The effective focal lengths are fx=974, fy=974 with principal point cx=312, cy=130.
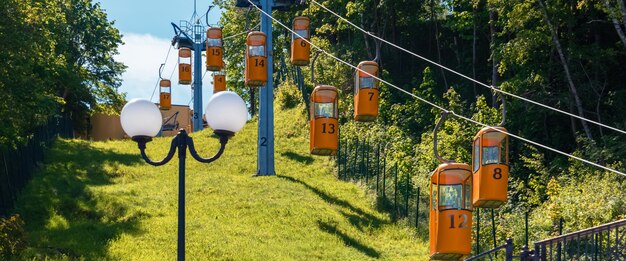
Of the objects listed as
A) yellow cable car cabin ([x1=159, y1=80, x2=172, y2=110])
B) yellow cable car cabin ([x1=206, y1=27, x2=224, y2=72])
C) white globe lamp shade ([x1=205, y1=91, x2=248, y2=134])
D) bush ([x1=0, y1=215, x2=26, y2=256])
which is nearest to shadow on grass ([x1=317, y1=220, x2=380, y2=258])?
yellow cable car cabin ([x1=206, y1=27, x2=224, y2=72])

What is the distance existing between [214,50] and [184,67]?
8.28 metres

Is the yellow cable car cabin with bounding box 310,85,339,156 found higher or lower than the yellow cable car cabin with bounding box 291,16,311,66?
lower

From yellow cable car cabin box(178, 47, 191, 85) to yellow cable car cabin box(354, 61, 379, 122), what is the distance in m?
18.2

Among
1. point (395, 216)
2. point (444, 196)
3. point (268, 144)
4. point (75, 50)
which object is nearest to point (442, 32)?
point (268, 144)

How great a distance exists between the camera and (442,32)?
43594 mm

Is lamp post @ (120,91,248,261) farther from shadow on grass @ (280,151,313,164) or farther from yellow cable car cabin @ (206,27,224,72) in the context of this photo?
shadow on grass @ (280,151,313,164)

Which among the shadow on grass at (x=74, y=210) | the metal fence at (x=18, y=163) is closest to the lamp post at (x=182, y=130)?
the shadow on grass at (x=74, y=210)

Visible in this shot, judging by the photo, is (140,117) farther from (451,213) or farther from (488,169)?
(488,169)

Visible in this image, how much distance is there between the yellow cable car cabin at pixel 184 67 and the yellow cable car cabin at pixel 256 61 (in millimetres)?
14314

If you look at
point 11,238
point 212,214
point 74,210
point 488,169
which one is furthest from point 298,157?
point 488,169

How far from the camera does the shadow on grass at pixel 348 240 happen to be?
73.1 ft

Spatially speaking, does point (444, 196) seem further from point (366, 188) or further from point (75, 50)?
point (75, 50)

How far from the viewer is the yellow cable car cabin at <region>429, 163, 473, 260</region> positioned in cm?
1340

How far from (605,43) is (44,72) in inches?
750
